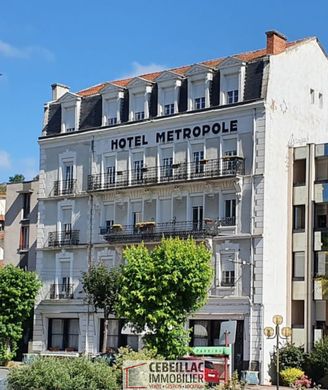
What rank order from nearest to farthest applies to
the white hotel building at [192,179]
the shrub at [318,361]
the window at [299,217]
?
1. the shrub at [318,361]
2. the white hotel building at [192,179]
3. the window at [299,217]

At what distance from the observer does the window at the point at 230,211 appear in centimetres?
5412

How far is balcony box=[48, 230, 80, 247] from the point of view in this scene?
61.4 m

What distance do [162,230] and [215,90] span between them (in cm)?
931

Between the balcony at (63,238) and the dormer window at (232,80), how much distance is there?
14.2 m

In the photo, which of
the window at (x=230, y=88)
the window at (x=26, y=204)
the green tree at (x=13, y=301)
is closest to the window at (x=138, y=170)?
the window at (x=230, y=88)

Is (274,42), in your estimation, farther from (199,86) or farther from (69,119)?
(69,119)

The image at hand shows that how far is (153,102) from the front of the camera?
59094 millimetres

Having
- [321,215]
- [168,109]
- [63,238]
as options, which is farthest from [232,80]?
[63,238]

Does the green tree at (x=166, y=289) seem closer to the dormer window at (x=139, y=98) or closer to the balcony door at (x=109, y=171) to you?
the balcony door at (x=109, y=171)

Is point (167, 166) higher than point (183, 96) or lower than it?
lower

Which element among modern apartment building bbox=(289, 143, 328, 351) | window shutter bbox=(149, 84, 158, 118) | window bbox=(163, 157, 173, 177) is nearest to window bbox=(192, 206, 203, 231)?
window bbox=(163, 157, 173, 177)

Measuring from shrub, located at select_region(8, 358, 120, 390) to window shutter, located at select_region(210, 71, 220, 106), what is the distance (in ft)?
98.9

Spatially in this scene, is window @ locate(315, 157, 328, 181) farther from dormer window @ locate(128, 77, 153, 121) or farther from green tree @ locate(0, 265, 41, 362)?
green tree @ locate(0, 265, 41, 362)

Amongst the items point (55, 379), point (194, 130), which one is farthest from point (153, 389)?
point (194, 130)
